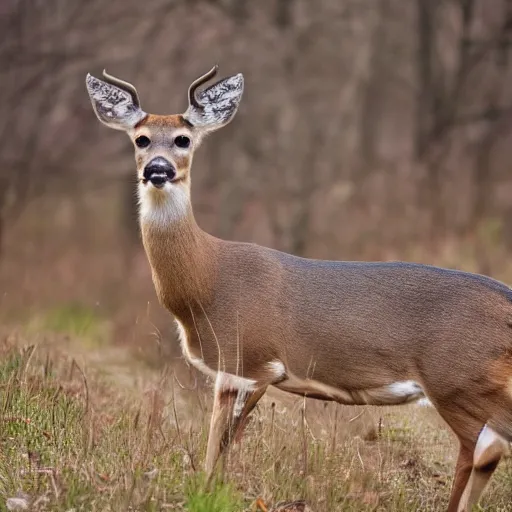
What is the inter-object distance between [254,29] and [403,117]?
10681 mm

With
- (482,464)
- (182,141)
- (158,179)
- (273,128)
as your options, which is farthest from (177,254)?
(273,128)

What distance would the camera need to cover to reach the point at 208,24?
17219 mm

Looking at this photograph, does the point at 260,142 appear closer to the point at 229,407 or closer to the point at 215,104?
the point at 215,104

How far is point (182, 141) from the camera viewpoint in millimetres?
7445

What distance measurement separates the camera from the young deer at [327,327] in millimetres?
6898

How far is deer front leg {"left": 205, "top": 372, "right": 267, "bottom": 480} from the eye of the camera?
6953mm

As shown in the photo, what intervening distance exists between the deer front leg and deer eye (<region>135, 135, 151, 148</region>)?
4.46 feet

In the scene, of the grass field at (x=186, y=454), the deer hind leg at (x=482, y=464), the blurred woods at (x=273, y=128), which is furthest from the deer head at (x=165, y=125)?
the blurred woods at (x=273, y=128)

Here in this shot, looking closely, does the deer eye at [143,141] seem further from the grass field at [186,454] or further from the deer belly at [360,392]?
the deer belly at [360,392]

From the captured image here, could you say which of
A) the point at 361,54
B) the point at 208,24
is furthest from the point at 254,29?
the point at 361,54

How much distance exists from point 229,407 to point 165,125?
1.65 meters

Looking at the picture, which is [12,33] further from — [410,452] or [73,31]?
[410,452]

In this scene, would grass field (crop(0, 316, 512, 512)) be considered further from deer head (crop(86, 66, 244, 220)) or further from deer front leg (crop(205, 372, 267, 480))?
deer head (crop(86, 66, 244, 220))

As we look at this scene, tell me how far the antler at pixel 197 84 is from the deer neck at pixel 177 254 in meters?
0.62
